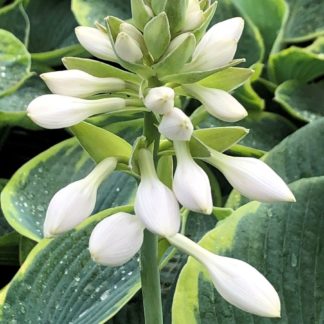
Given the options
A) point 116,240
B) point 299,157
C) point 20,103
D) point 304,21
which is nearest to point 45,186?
point 20,103

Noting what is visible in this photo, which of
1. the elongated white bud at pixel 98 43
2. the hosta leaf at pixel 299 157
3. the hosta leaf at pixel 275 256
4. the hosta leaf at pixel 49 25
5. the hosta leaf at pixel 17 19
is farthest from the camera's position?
the hosta leaf at pixel 49 25

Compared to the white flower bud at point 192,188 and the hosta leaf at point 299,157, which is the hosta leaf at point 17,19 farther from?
the white flower bud at point 192,188

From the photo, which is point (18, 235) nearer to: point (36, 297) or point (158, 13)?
point (36, 297)

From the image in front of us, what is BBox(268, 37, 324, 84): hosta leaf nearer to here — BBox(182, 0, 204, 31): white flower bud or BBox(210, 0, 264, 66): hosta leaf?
BBox(210, 0, 264, 66): hosta leaf

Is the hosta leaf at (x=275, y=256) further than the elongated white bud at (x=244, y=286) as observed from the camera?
Yes

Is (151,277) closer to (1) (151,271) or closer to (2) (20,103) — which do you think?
(1) (151,271)

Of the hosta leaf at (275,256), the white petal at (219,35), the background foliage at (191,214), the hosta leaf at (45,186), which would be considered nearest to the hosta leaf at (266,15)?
the background foliage at (191,214)
